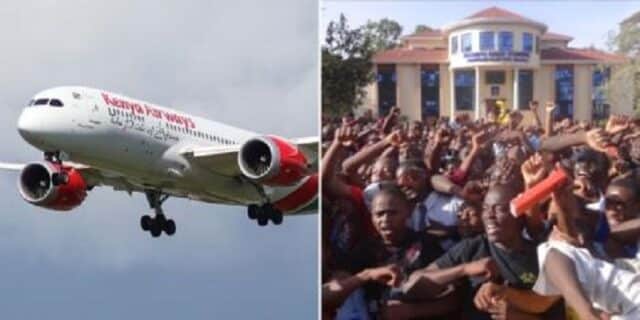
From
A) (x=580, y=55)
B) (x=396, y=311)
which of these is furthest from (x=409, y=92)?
(x=396, y=311)

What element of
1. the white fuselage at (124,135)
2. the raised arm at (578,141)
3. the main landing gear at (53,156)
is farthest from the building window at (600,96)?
the main landing gear at (53,156)

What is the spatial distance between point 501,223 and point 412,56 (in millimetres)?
963

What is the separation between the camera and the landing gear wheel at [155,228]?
773 cm

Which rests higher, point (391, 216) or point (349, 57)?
point (349, 57)

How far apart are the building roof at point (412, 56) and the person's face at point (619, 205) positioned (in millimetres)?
1074

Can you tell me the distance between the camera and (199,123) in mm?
7949

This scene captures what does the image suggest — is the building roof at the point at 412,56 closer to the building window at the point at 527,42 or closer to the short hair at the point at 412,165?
the building window at the point at 527,42

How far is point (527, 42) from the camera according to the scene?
21.0 ft

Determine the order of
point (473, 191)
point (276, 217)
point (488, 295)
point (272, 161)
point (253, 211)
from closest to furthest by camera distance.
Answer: point (488, 295)
point (473, 191)
point (272, 161)
point (276, 217)
point (253, 211)

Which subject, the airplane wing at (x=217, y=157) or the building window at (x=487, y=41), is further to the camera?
the airplane wing at (x=217, y=157)

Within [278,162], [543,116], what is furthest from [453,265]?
[278,162]

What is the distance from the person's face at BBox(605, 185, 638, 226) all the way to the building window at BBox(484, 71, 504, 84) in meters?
0.78

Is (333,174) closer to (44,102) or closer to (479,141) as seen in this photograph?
(479,141)

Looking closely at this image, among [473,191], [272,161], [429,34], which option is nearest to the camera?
[473,191]
